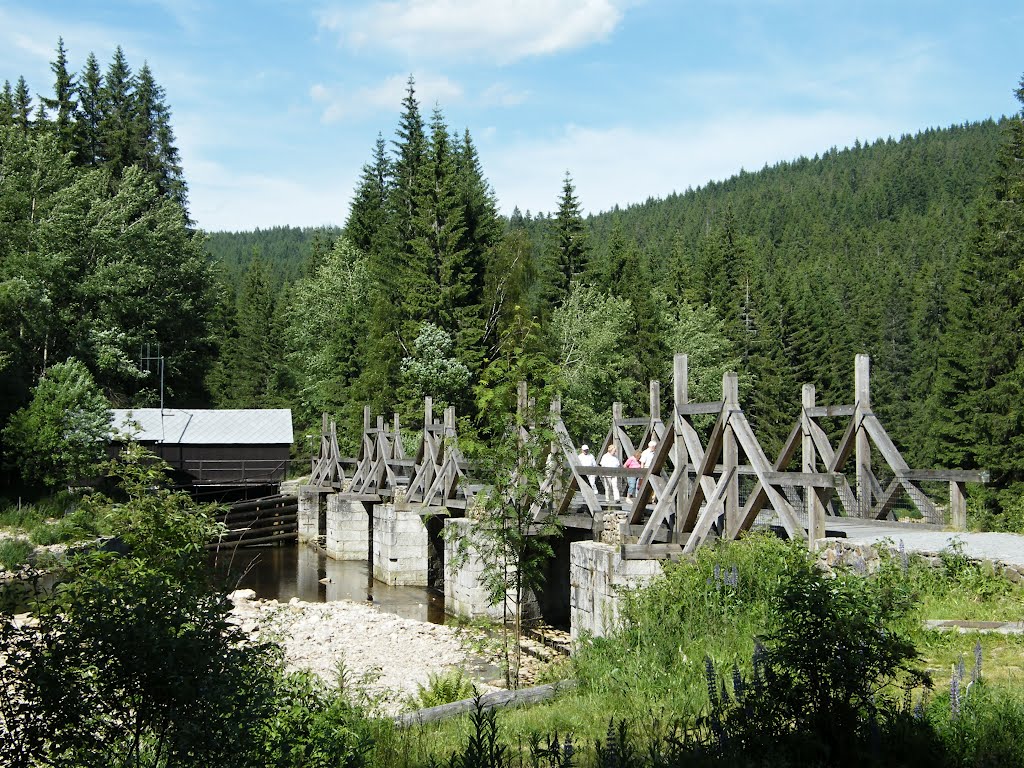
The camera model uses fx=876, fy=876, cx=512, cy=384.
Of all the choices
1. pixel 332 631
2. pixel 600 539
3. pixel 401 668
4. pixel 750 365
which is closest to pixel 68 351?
pixel 332 631

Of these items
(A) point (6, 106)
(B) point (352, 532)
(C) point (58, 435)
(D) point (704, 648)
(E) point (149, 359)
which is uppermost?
(A) point (6, 106)

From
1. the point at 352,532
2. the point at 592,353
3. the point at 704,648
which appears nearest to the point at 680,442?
the point at 704,648

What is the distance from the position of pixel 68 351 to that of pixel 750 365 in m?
33.6

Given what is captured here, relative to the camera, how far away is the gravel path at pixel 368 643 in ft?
41.9

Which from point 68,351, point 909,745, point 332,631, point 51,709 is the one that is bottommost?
point 332,631

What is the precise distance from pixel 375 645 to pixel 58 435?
16226 millimetres

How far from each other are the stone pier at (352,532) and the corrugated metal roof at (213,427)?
11.4 metres

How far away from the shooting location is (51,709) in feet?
12.2

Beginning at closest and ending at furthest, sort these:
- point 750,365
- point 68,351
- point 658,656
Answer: point 658,656, point 68,351, point 750,365

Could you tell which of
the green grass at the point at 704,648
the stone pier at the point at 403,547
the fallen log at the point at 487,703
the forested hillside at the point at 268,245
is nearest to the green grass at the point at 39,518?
the stone pier at the point at 403,547

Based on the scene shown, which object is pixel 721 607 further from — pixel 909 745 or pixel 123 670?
pixel 123 670

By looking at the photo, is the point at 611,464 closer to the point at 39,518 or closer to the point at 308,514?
the point at 39,518

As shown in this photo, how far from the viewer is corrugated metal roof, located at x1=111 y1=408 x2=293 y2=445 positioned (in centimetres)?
3644

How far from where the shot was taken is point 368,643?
15383 millimetres
